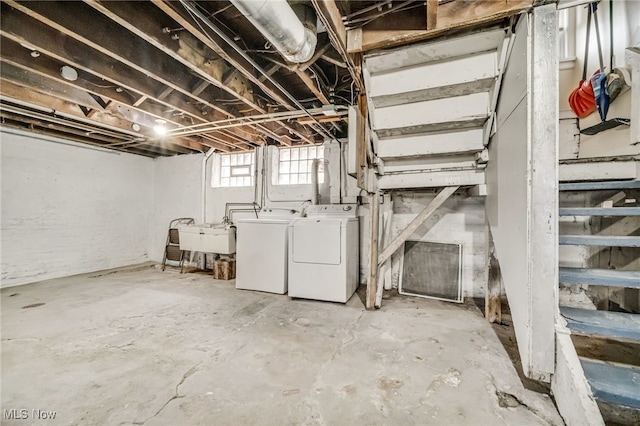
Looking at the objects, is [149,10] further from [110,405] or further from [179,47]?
[110,405]

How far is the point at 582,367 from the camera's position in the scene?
1301 millimetres

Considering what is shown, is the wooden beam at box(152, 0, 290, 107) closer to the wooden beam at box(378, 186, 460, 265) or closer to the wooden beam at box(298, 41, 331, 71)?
the wooden beam at box(298, 41, 331, 71)

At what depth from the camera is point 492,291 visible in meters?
2.60

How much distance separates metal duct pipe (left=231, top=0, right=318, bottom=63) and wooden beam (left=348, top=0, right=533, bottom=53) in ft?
1.05

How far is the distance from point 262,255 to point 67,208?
3.76m

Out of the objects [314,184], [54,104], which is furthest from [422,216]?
[54,104]

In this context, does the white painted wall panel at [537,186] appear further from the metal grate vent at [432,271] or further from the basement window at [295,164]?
the basement window at [295,164]

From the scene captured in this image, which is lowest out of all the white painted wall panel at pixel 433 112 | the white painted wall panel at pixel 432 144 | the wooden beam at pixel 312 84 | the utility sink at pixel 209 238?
the utility sink at pixel 209 238

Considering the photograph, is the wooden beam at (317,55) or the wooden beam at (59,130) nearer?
the wooden beam at (317,55)

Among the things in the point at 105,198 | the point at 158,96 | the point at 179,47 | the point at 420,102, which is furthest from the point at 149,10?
the point at 105,198

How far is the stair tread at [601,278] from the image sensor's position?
139 centimetres

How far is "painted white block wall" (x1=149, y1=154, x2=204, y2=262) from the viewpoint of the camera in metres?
5.21

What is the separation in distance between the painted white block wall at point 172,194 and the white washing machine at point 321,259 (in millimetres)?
2925

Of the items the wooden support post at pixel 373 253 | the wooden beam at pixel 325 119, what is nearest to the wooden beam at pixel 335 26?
the wooden beam at pixel 325 119
